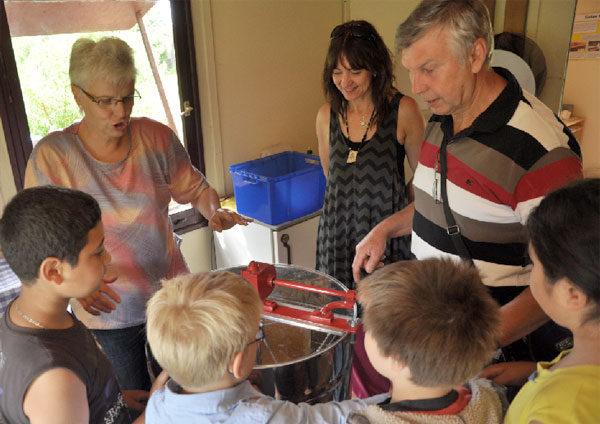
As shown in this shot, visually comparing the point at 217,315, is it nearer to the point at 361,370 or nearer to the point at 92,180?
the point at 361,370

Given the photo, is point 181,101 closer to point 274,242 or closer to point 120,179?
point 274,242

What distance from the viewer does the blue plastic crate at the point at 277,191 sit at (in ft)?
7.84

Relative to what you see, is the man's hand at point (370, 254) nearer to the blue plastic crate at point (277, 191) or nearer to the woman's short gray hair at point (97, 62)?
the woman's short gray hair at point (97, 62)

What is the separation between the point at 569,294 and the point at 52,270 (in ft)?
3.01

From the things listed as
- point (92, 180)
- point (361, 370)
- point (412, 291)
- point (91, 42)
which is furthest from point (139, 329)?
point (412, 291)

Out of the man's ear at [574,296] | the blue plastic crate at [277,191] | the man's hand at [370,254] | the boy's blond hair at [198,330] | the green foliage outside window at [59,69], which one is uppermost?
the green foliage outside window at [59,69]

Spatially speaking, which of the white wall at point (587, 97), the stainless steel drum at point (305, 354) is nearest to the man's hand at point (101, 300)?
the stainless steel drum at point (305, 354)

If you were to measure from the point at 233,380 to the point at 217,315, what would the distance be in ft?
0.44

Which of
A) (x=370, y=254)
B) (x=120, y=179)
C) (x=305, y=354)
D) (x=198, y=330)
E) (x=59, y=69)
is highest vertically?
(x=59, y=69)

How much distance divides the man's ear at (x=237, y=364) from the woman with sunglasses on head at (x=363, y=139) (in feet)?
3.11

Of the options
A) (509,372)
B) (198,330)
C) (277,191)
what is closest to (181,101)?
(277,191)

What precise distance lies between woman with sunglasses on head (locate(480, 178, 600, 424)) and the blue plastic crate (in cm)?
164

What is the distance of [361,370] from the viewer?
118 cm

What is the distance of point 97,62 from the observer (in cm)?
131
